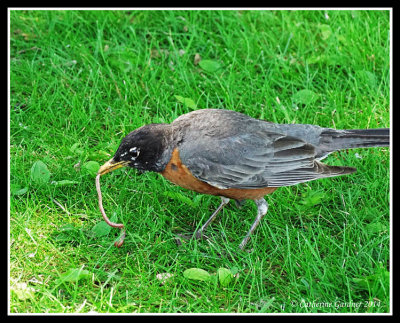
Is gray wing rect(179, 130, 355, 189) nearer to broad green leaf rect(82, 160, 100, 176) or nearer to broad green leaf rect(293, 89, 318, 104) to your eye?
broad green leaf rect(82, 160, 100, 176)

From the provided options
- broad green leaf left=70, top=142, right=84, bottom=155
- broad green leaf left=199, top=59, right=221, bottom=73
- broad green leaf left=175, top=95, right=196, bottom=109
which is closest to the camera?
broad green leaf left=70, top=142, right=84, bottom=155

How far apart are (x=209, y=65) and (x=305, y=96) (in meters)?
1.10

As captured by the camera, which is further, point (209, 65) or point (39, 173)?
point (209, 65)

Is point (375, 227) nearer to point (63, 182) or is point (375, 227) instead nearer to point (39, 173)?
point (63, 182)

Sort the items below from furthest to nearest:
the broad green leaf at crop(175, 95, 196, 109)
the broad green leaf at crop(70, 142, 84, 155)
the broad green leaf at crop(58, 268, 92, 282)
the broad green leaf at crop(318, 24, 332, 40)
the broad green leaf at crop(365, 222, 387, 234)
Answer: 1. the broad green leaf at crop(318, 24, 332, 40)
2. the broad green leaf at crop(175, 95, 196, 109)
3. the broad green leaf at crop(70, 142, 84, 155)
4. the broad green leaf at crop(365, 222, 387, 234)
5. the broad green leaf at crop(58, 268, 92, 282)

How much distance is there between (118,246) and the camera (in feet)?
13.3

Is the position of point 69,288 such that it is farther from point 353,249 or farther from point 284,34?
point 284,34

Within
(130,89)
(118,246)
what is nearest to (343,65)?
(130,89)

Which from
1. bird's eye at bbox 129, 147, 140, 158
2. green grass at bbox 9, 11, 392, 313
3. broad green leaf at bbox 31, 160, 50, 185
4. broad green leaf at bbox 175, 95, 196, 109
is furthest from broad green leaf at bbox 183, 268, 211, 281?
broad green leaf at bbox 175, 95, 196, 109

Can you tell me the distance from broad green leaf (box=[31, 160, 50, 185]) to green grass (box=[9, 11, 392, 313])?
0.05 m

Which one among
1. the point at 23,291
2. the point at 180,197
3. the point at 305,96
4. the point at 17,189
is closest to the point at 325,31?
the point at 305,96

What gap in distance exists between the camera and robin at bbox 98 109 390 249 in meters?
3.95

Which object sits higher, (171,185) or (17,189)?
(17,189)

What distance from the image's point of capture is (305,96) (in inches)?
210
